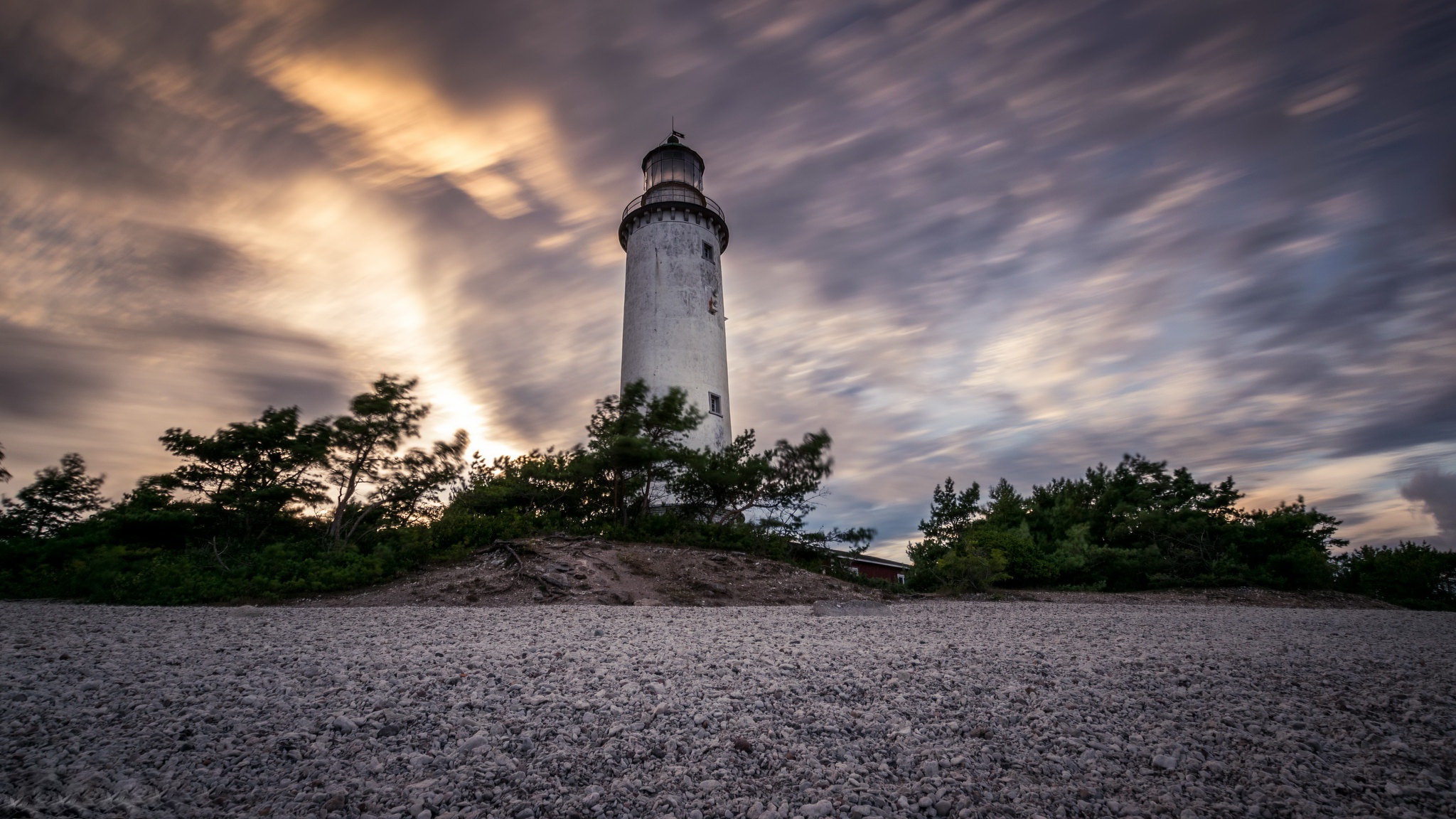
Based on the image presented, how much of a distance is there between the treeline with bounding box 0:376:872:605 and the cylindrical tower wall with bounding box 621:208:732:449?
276 cm

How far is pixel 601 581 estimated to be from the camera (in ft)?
33.0

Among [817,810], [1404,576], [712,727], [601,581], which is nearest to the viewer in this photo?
[817,810]

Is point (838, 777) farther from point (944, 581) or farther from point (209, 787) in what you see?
point (944, 581)

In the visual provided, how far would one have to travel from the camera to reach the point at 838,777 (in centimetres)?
287

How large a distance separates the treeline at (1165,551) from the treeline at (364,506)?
323 centimetres

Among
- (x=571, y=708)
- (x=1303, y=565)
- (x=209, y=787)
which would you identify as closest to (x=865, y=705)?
(x=571, y=708)

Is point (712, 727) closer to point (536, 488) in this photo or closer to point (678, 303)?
point (536, 488)

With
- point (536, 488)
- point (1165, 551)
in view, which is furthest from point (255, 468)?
point (1165, 551)

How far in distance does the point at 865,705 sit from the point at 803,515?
11.0 m

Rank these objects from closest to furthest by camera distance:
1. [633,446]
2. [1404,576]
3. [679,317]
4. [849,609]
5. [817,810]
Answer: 1. [817,810]
2. [849,609]
3. [1404,576]
4. [633,446]
5. [679,317]

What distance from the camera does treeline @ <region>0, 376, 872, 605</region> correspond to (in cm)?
984

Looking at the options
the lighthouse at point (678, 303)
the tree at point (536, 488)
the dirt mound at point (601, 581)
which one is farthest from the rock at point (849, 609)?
the lighthouse at point (678, 303)

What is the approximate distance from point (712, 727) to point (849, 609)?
5.52 metres

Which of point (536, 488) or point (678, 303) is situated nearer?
point (536, 488)
